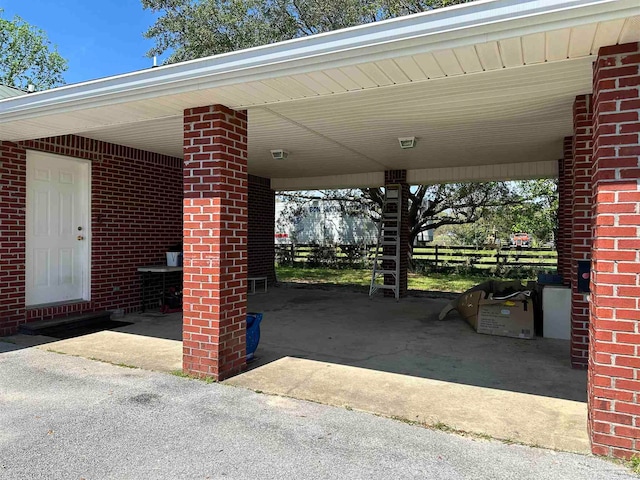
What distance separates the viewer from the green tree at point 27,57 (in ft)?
70.1

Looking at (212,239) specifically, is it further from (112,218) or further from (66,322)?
(112,218)

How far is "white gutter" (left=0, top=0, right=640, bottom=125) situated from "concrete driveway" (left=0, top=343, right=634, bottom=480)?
8.52 ft

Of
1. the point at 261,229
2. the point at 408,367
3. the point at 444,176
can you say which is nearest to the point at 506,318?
the point at 408,367

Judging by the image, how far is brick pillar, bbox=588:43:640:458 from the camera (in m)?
2.67

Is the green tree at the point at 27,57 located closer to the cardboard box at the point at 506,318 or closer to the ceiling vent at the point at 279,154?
the ceiling vent at the point at 279,154

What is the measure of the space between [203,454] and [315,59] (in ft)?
9.09

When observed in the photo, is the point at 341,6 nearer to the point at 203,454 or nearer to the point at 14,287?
the point at 14,287

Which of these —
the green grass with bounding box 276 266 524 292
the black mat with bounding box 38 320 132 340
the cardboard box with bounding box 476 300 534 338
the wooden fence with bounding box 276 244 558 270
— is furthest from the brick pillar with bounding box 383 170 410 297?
the black mat with bounding box 38 320 132 340

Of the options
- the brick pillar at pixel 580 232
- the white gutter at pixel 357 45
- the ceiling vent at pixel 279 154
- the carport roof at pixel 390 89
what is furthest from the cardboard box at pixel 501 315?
the white gutter at pixel 357 45

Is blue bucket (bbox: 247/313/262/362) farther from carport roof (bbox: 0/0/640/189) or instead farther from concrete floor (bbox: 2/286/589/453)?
carport roof (bbox: 0/0/640/189)

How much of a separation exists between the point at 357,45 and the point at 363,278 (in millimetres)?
12228

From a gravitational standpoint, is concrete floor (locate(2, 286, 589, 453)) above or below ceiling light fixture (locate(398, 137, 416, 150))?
Answer: below

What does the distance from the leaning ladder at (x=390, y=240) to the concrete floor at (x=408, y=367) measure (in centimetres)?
233

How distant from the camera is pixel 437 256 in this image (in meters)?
15.9
